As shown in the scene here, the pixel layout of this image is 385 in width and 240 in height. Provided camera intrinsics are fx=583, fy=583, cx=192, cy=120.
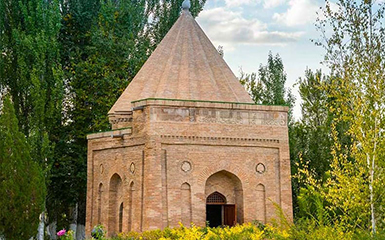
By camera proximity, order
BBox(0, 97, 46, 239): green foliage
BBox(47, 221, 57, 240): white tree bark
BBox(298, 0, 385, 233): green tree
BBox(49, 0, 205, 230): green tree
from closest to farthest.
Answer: BBox(298, 0, 385, 233): green tree, BBox(0, 97, 46, 239): green foliage, BBox(49, 0, 205, 230): green tree, BBox(47, 221, 57, 240): white tree bark

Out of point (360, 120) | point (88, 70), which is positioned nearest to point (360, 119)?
point (360, 120)

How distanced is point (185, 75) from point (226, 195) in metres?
3.88

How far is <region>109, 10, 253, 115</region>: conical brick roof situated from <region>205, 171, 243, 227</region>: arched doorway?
2358mm

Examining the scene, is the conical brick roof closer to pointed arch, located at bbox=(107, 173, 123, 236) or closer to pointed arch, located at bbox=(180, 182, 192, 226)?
pointed arch, located at bbox=(107, 173, 123, 236)

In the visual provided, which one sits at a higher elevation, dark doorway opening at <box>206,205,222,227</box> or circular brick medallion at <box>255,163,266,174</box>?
circular brick medallion at <box>255,163,266,174</box>

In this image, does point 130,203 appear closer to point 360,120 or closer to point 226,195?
point 226,195

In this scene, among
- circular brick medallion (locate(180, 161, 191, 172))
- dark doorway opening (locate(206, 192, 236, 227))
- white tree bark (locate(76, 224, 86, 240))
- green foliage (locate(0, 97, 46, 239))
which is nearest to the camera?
green foliage (locate(0, 97, 46, 239))

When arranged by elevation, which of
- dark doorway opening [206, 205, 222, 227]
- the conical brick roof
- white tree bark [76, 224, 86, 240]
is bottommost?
white tree bark [76, 224, 86, 240]

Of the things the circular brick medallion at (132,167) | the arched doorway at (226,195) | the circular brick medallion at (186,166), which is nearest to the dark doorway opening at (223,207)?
the arched doorway at (226,195)

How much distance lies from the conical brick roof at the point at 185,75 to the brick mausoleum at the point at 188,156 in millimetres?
37

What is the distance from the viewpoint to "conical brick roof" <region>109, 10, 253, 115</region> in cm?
1736

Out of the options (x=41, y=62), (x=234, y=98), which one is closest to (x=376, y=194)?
(x=234, y=98)

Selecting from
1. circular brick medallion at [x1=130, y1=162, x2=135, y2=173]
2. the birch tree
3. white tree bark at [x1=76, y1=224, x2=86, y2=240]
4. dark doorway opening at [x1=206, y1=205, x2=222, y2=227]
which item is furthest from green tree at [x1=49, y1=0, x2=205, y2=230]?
the birch tree

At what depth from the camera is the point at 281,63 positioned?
97.1 feet
